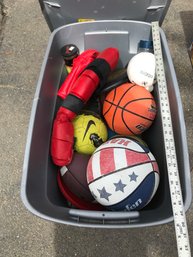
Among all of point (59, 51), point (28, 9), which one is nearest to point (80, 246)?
point (59, 51)

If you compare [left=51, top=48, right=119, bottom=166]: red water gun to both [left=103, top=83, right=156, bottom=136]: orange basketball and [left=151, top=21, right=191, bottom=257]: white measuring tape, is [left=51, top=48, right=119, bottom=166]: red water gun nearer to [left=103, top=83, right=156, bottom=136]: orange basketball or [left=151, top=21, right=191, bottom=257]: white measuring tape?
[left=103, top=83, right=156, bottom=136]: orange basketball

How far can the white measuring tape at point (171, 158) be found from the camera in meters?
1.05

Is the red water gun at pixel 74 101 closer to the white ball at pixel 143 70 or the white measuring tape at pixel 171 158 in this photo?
the white ball at pixel 143 70

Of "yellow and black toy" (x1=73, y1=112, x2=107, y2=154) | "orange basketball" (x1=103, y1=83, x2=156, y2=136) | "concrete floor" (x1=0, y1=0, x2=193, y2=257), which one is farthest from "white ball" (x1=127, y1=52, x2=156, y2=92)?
"concrete floor" (x1=0, y1=0, x2=193, y2=257)

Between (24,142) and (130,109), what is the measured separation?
807 millimetres

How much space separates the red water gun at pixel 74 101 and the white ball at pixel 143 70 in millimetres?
115

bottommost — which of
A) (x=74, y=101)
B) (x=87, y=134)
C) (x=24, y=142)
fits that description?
(x=24, y=142)

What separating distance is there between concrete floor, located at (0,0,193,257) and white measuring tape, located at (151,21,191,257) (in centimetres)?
54

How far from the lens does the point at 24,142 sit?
73.2 inches

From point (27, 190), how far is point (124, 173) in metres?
0.39

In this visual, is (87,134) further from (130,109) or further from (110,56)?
(110,56)

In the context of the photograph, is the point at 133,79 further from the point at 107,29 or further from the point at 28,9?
the point at 28,9

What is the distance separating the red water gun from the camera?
1320 millimetres

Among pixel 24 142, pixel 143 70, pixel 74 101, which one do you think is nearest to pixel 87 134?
pixel 74 101
